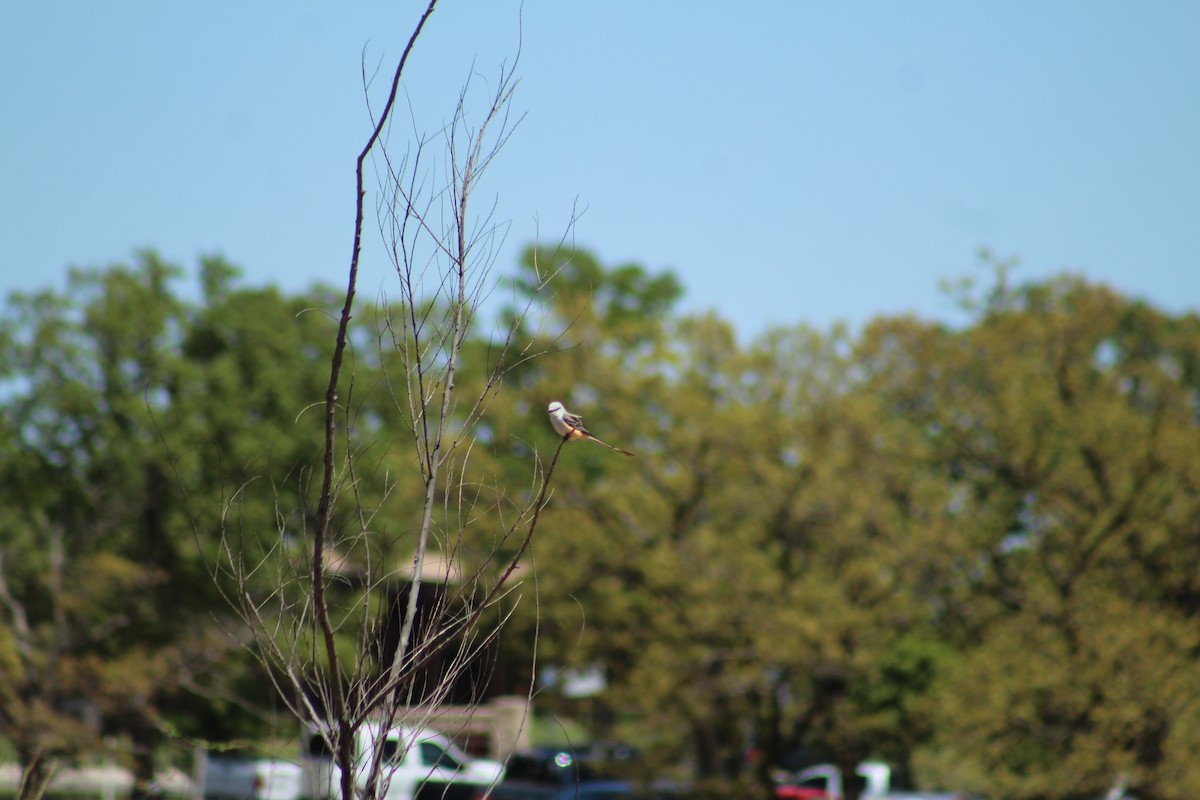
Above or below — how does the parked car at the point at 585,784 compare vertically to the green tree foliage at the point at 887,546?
below

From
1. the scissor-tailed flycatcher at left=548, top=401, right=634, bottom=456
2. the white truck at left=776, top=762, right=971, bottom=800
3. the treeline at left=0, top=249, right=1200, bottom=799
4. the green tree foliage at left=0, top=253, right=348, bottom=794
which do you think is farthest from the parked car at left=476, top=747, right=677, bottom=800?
the scissor-tailed flycatcher at left=548, top=401, right=634, bottom=456

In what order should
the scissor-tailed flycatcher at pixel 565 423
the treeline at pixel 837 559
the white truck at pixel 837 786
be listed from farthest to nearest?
the white truck at pixel 837 786 → the treeline at pixel 837 559 → the scissor-tailed flycatcher at pixel 565 423

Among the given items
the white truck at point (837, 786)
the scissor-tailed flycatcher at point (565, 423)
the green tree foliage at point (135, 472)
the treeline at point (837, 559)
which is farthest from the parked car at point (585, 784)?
the scissor-tailed flycatcher at point (565, 423)

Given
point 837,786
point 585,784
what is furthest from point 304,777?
point 837,786

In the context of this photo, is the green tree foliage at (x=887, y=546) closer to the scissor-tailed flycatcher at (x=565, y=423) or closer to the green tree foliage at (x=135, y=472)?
the green tree foliage at (x=135, y=472)

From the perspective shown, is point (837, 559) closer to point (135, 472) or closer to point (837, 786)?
point (837, 786)

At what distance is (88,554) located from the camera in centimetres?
2527

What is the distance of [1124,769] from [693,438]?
732 cm

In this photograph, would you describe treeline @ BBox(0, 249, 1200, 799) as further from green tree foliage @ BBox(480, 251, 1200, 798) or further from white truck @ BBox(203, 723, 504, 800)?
white truck @ BBox(203, 723, 504, 800)

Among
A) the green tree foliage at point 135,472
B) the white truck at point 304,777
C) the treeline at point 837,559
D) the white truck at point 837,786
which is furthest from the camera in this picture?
the green tree foliage at point 135,472

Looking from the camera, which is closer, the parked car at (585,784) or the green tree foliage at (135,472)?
the parked car at (585,784)


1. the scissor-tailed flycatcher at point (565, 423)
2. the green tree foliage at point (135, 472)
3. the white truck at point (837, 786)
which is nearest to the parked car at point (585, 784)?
the white truck at point (837, 786)

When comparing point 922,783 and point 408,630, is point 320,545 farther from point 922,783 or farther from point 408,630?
point 922,783

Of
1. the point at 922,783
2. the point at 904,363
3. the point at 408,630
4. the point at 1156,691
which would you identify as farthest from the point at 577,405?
the point at 408,630
